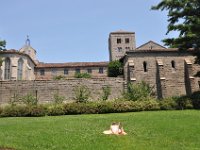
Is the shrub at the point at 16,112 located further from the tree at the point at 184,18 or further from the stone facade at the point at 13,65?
the stone facade at the point at 13,65

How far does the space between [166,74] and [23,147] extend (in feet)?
108

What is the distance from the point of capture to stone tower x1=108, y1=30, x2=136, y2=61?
91438mm

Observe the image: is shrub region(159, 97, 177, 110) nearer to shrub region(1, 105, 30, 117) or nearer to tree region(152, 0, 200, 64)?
tree region(152, 0, 200, 64)

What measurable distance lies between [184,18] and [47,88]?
1804 centimetres

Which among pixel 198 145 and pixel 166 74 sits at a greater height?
pixel 166 74

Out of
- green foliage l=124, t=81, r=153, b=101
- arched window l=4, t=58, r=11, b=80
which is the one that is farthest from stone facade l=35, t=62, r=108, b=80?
green foliage l=124, t=81, r=153, b=101

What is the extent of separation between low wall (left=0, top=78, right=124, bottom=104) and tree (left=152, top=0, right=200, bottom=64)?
41.8ft

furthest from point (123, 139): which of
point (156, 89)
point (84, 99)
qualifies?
point (156, 89)

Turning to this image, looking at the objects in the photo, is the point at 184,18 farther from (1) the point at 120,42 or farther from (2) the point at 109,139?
(1) the point at 120,42

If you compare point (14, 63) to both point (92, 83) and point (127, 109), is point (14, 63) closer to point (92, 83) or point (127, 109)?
point (92, 83)

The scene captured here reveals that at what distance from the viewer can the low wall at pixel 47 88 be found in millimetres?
37969

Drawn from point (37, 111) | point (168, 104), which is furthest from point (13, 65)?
point (168, 104)

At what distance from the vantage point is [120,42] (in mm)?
91875

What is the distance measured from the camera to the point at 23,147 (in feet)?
37.5
